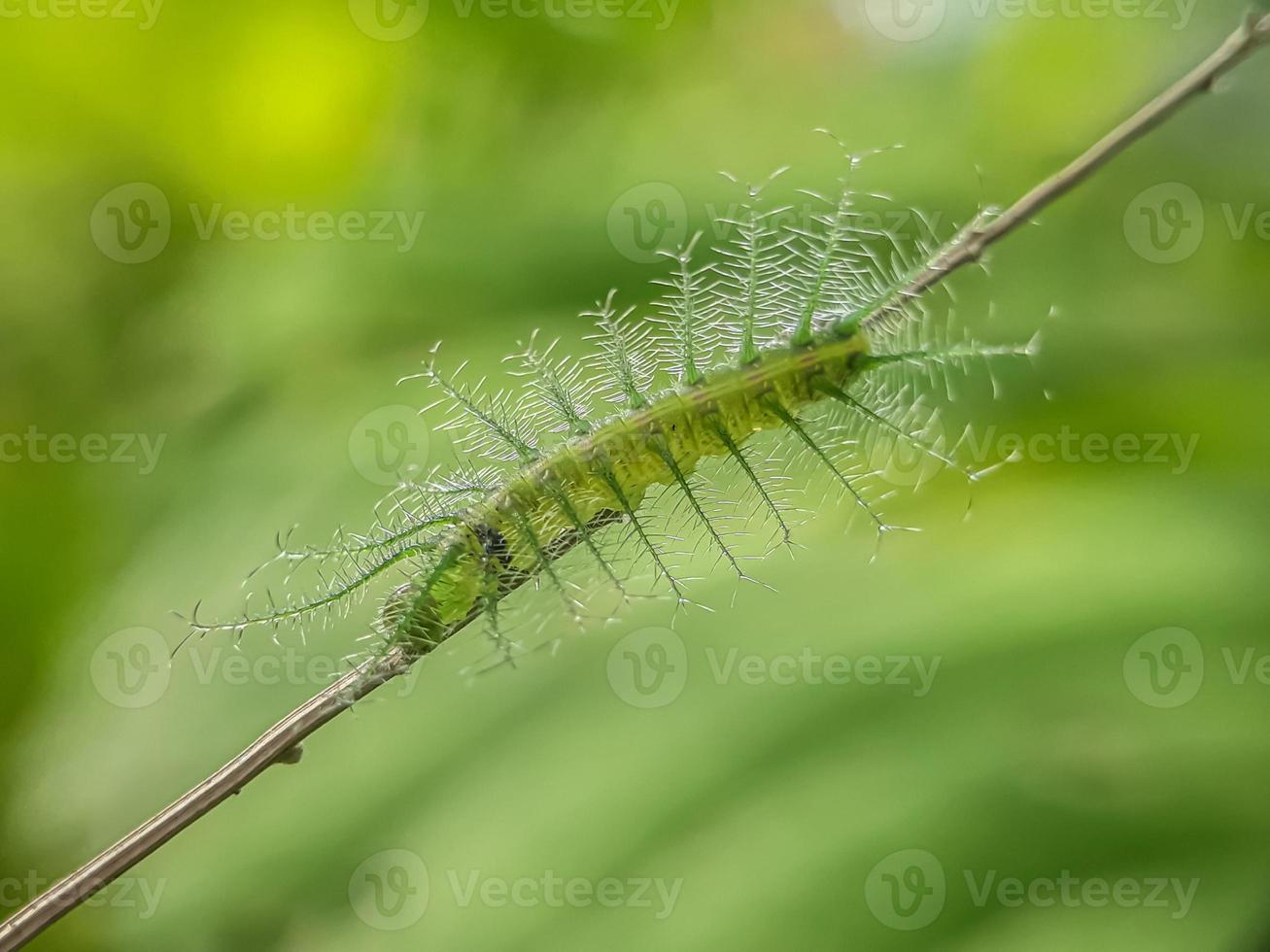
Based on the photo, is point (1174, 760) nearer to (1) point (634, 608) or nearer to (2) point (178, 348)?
(1) point (634, 608)

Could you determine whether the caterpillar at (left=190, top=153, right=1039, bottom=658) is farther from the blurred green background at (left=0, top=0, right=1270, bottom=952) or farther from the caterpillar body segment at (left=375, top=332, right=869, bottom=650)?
the blurred green background at (left=0, top=0, right=1270, bottom=952)

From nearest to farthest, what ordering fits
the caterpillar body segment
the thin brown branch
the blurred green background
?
the thin brown branch → the caterpillar body segment → the blurred green background

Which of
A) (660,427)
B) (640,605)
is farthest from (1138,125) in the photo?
(640,605)

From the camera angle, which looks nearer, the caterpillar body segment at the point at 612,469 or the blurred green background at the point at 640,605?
the caterpillar body segment at the point at 612,469

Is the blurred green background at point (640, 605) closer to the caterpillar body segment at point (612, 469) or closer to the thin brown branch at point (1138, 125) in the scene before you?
the caterpillar body segment at point (612, 469)

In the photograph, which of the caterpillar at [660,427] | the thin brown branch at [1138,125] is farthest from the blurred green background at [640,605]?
the thin brown branch at [1138,125]

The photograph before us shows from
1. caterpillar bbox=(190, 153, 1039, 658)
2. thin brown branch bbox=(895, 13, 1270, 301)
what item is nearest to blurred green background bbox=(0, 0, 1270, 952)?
caterpillar bbox=(190, 153, 1039, 658)

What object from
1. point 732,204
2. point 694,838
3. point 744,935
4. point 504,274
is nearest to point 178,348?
point 504,274

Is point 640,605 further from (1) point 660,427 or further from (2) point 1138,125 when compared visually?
(2) point 1138,125
